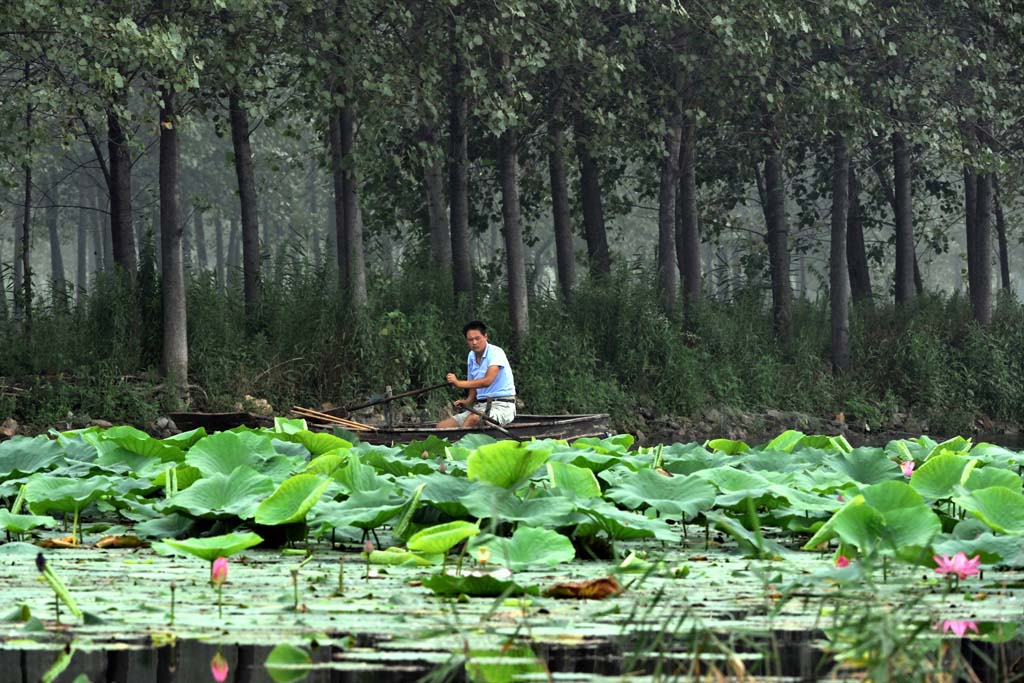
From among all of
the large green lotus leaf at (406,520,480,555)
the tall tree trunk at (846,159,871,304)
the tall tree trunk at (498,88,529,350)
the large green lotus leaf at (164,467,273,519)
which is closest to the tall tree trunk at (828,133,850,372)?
the tall tree trunk at (846,159,871,304)

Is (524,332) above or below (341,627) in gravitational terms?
above

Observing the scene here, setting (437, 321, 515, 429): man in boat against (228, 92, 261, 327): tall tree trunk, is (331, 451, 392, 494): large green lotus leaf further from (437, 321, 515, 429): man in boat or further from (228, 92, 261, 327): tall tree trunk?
(228, 92, 261, 327): tall tree trunk

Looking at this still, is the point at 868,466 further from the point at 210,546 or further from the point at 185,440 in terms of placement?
the point at 185,440

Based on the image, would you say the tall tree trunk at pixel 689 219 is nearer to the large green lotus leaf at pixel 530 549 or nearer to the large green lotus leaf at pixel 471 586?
the large green lotus leaf at pixel 530 549

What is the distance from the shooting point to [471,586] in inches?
158

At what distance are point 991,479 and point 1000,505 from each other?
816 millimetres

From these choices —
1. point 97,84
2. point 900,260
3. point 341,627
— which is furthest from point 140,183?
point 341,627

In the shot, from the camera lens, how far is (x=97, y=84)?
16938 mm

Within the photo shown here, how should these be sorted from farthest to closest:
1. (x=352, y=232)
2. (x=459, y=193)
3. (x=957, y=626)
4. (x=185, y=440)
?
(x=459, y=193) → (x=352, y=232) → (x=185, y=440) → (x=957, y=626)

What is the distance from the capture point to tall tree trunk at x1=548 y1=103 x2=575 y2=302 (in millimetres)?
23078

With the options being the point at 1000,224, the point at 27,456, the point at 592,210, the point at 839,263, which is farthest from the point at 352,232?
the point at 1000,224

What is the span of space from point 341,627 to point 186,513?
177 centimetres

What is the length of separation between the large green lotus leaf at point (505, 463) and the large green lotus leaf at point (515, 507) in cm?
12

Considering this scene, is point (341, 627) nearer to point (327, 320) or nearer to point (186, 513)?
point (186, 513)
